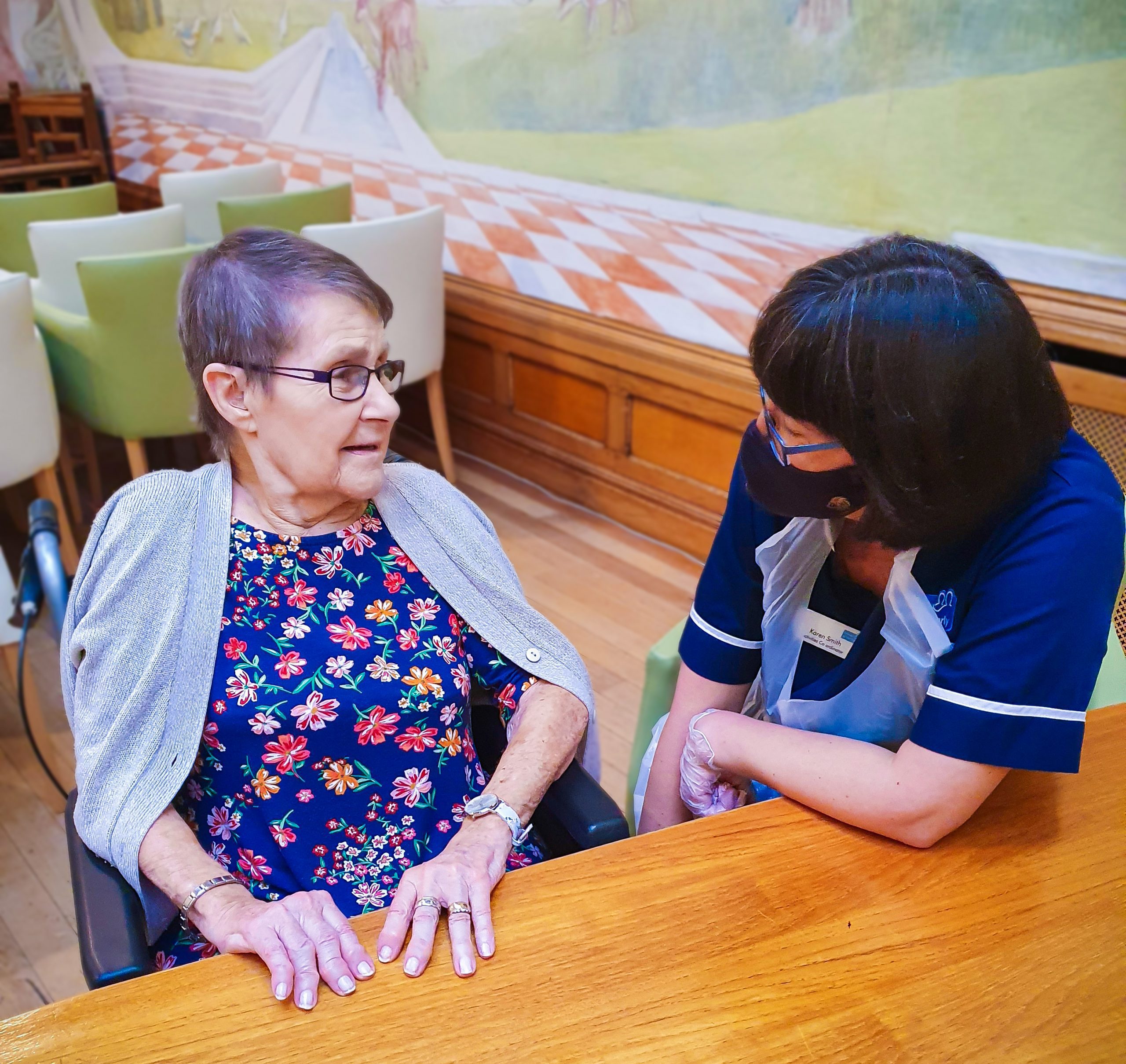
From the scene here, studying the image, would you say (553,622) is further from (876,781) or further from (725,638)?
(876,781)

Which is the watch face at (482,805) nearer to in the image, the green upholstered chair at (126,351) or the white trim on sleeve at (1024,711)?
the white trim on sleeve at (1024,711)

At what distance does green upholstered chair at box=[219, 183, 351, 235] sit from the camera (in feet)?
12.7

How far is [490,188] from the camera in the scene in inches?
157

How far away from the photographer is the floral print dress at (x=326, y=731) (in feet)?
4.31

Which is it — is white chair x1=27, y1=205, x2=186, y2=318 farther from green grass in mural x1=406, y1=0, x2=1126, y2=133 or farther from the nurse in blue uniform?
the nurse in blue uniform

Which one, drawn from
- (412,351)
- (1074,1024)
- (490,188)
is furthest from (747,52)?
(1074,1024)

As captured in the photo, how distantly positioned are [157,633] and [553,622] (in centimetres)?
200

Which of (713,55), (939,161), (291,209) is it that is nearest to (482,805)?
(939,161)

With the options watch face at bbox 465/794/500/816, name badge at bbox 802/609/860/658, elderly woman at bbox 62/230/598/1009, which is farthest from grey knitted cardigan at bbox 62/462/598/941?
name badge at bbox 802/609/860/658

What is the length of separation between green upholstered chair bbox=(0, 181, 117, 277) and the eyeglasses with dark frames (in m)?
3.52

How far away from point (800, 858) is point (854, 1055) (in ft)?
0.77

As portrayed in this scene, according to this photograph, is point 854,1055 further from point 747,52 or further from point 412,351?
point 412,351

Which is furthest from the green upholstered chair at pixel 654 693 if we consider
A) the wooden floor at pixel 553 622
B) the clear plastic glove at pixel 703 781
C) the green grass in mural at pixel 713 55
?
the green grass in mural at pixel 713 55

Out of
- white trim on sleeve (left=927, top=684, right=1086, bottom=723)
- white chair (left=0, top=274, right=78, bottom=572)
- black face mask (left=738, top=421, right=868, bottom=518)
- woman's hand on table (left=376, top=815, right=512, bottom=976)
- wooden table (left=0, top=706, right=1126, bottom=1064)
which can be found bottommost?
white chair (left=0, top=274, right=78, bottom=572)
